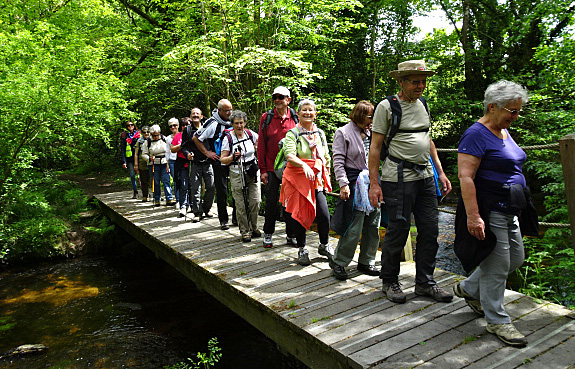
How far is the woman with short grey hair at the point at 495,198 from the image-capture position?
10.2 feet

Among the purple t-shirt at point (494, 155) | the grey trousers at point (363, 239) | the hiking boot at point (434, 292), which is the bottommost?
the hiking boot at point (434, 292)

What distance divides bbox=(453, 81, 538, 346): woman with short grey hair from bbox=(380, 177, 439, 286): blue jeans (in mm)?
576

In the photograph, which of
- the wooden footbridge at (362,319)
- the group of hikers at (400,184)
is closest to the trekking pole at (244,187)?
the group of hikers at (400,184)

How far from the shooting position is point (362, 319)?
3682 mm

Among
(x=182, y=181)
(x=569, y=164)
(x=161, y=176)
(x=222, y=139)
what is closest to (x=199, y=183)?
(x=182, y=181)

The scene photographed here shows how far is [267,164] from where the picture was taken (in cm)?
583

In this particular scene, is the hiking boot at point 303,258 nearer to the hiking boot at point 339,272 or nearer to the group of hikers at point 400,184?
the group of hikers at point 400,184

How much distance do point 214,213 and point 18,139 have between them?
502 cm

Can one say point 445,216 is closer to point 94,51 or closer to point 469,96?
point 469,96

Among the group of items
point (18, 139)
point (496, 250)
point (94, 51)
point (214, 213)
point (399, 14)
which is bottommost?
point (214, 213)

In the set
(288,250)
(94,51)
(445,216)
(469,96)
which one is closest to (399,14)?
(469,96)

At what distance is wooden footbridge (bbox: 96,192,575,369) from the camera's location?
119 inches

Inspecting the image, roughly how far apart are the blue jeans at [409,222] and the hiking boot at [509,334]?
0.86 meters

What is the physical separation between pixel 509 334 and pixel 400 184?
1402 mm
